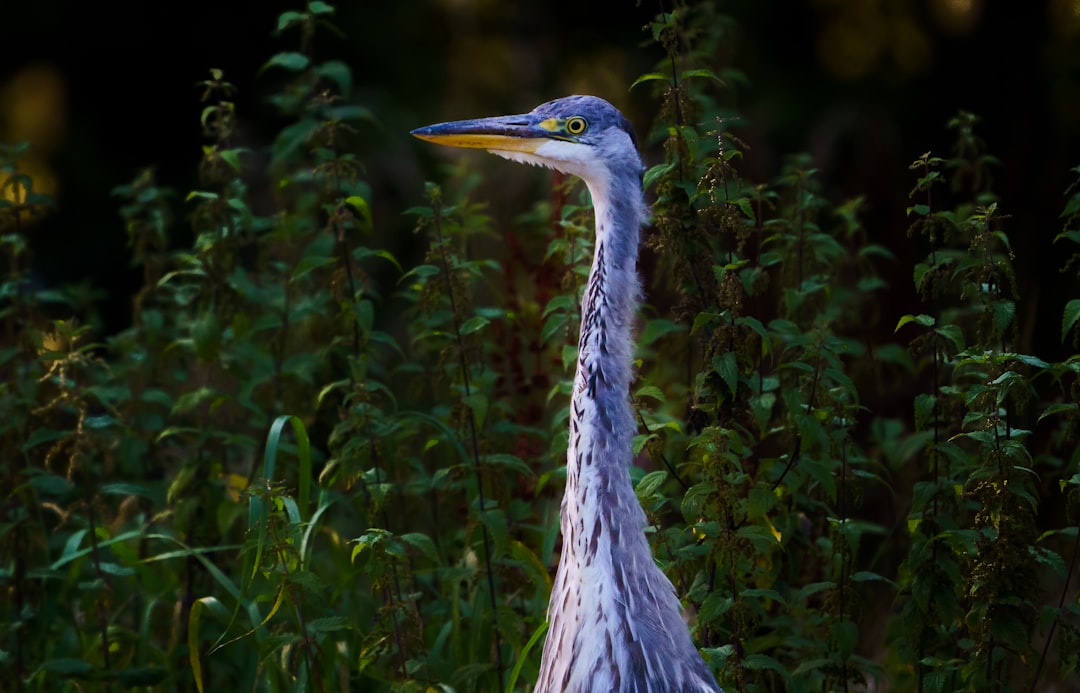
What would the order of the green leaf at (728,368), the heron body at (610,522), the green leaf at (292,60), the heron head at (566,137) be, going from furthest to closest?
the green leaf at (292,60) < the green leaf at (728,368) < the heron head at (566,137) < the heron body at (610,522)

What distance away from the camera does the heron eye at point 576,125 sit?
359 cm

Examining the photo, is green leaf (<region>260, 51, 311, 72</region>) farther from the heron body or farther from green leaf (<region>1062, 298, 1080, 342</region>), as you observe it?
green leaf (<region>1062, 298, 1080, 342</region>)

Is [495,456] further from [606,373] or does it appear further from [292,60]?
[292,60]

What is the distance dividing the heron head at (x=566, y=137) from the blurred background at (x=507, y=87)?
341 cm

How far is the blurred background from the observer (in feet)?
24.8

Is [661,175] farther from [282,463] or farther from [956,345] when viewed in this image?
[282,463]

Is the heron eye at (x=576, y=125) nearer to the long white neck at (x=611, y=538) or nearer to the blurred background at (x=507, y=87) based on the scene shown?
the long white neck at (x=611, y=538)

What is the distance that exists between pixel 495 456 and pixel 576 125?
1.12 meters

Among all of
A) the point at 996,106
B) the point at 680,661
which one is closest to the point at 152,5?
the point at 996,106

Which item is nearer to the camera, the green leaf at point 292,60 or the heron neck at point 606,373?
the heron neck at point 606,373

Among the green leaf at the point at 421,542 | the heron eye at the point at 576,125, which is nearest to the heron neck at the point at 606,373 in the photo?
the heron eye at the point at 576,125

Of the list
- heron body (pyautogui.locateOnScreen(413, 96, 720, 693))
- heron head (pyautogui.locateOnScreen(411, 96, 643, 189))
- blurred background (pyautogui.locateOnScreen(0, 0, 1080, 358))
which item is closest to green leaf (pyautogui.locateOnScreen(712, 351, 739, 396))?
heron body (pyautogui.locateOnScreen(413, 96, 720, 693))

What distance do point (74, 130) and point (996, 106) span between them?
6.49 meters

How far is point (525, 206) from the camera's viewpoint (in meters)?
7.19
